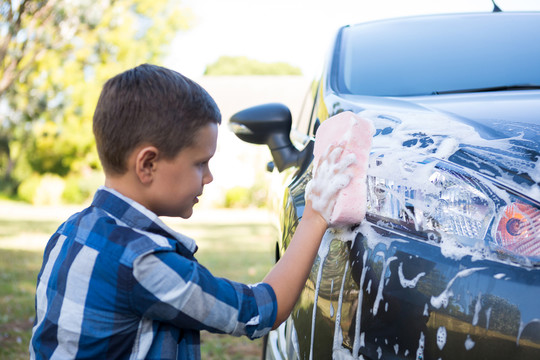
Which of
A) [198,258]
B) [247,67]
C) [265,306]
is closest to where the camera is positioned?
[265,306]

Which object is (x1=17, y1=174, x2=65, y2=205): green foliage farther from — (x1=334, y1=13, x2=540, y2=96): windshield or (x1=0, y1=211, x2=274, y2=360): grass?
(x1=334, y1=13, x2=540, y2=96): windshield

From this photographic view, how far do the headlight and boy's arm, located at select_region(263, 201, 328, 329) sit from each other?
0.44 feet

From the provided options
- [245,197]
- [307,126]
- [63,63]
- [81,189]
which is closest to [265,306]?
[307,126]

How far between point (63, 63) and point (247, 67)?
38825 mm

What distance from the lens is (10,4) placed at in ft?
25.3

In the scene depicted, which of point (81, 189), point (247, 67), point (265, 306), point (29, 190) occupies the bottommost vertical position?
point (247, 67)

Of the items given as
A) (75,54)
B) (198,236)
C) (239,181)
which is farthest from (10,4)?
(239,181)

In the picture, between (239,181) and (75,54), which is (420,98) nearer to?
(75,54)

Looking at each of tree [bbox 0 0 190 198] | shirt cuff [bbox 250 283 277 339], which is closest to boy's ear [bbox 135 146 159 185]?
shirt cuff [bbox 250 283 277 339]

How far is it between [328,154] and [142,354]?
2.04 feet

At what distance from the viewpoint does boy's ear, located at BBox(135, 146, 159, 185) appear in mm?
1312

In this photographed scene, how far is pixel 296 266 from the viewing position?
1426mm

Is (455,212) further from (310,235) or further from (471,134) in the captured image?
(310,235)

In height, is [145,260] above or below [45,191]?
above
